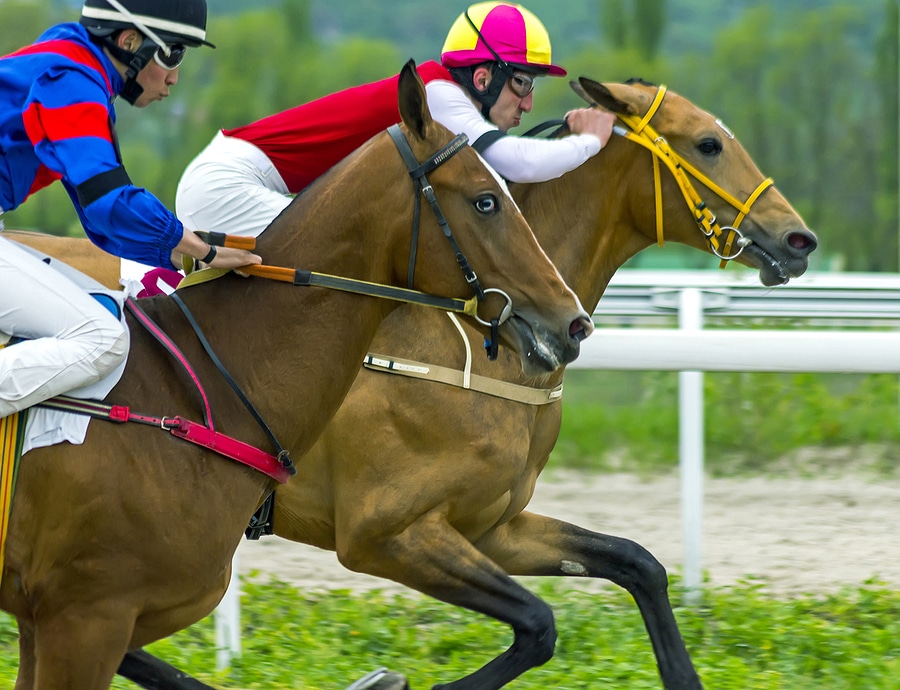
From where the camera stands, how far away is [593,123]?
4.29 m

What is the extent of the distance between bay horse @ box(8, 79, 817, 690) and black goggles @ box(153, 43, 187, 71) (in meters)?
1.15

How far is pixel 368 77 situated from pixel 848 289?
349cm

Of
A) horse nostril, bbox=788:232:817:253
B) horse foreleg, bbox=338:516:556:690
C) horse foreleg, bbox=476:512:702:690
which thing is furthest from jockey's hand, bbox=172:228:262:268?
horse nostril, bbox=788:232:817:253

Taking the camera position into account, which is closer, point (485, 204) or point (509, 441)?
point (485, 204)

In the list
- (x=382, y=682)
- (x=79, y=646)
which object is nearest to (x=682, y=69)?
(x=382, y=682)

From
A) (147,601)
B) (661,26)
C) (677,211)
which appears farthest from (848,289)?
(147,601)

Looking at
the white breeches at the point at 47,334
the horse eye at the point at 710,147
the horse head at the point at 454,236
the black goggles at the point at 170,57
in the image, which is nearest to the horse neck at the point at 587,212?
the horse eye at the point at 710,147

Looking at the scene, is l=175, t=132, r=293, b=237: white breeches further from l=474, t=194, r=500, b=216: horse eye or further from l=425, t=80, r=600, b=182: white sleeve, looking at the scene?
l=474, t=194, r=500, b=216: horse eye

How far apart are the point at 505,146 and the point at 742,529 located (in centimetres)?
337

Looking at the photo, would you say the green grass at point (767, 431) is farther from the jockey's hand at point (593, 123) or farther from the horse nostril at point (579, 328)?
the horse nostril at point (579, 328)

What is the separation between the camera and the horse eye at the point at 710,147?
173 inches

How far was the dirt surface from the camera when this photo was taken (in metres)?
5.92

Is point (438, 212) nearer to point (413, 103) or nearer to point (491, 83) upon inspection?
point (413, 103)

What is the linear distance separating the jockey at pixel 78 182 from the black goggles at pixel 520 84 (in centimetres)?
140
